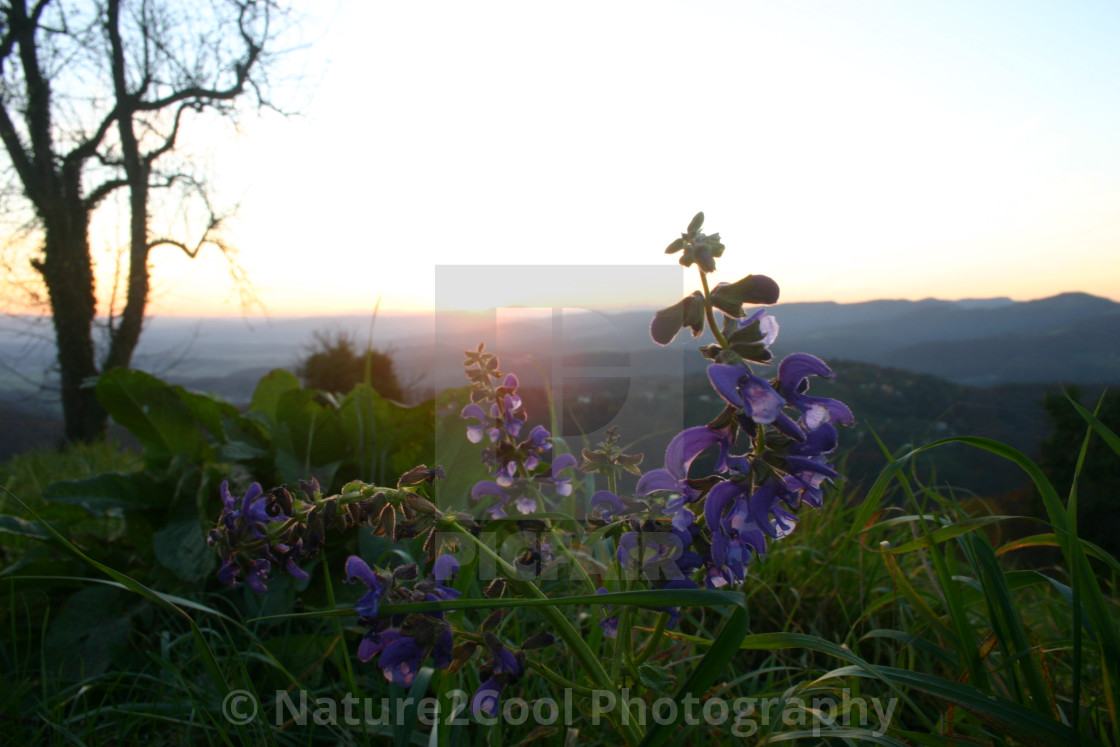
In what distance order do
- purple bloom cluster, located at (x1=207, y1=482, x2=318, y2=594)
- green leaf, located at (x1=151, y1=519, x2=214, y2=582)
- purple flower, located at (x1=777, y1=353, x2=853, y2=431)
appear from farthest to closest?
green leaf, located at (x1=151, y1=519, x2=214, y2=582) < purple bloom cluster, located at (x1=207, y1=482, x2=318, y2=594) < purple flower, located at (x1=777, y1=353, x2=853, y2=431)

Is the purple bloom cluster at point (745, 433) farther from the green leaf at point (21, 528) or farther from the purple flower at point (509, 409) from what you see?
the green leaf at point (21, 528)

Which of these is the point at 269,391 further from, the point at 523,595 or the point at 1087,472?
the point at 1087,472

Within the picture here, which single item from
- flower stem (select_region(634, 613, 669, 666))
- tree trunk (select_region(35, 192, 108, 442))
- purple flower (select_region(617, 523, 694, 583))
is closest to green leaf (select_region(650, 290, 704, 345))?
purple flower (select_region(617, 523, 694, 583))

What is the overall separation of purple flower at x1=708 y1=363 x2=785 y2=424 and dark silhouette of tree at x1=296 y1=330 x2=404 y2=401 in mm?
5926

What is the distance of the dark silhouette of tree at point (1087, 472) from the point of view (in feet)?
9.42

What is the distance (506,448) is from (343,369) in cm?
543

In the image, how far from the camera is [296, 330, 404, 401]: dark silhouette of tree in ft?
21.3

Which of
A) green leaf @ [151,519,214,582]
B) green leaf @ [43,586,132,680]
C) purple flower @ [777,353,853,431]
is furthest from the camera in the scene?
green leaf @ [151,519,214,582]

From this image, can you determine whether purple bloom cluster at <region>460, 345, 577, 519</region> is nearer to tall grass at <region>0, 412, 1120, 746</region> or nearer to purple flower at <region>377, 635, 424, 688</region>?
tall grass at <region>0, 412, 1120, 746</region>

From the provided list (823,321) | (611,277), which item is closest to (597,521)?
(611,277)

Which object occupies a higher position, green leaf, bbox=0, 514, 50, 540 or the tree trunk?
the tree trunk

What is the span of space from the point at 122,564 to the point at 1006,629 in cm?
299

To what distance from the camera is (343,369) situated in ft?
21.5

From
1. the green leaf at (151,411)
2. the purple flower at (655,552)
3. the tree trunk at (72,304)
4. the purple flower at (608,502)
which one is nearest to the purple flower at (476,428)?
the purple flower at (608,502)
